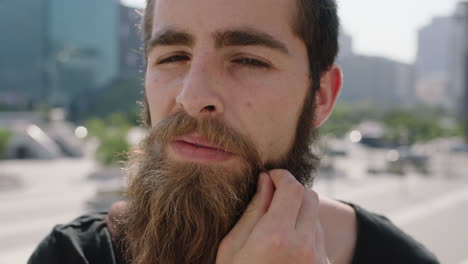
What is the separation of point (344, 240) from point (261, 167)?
68 centimetres

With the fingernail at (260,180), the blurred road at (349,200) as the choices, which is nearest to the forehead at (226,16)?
the fingernail at (260,180)

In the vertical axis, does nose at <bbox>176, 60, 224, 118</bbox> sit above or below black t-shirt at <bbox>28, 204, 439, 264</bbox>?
above

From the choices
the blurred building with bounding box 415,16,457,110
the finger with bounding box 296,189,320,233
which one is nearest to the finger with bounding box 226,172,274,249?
the finger with bounding box 296,189,320,233

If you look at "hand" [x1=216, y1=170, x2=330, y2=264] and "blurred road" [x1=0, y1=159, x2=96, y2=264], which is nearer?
"hand" [x1=216, y1=170, x2=330, y2=264]

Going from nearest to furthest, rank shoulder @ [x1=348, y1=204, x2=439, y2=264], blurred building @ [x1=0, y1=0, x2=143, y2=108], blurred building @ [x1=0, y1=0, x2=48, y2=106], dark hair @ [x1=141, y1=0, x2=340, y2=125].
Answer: dark hair @ [x1=141, y1=0, x2=340, y2=125] → shoulder @ [x1=348, y1=204, x2=439, y2=264] → blurred building @ [x1=0, y1=0, x2=48, y2=106] → blurred building @ [x1=0, y1=0, x2=143, y2=108]

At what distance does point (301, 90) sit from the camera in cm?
182

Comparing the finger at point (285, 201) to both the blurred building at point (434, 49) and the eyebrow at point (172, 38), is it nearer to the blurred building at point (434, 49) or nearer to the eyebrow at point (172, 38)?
the eyebrow at point (172, 38)

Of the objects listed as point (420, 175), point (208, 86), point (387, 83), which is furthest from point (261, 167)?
point (387, 83)

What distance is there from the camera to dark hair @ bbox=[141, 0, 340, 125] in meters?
1.80

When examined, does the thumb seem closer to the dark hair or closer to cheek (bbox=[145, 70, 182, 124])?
cheek (bbox=[145, 70, 182, 124])

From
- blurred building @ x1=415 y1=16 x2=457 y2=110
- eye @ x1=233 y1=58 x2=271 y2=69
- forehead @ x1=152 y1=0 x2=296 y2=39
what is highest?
blurred building @ x1=415 y1=16 x2=457 y2=110

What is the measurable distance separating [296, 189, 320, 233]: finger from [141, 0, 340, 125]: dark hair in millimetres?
566

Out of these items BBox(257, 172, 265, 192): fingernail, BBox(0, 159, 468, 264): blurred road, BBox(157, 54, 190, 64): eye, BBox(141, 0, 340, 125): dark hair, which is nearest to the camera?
BBox(257, 172, 265, 192): fingernail

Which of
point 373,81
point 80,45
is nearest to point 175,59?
point 80,45
